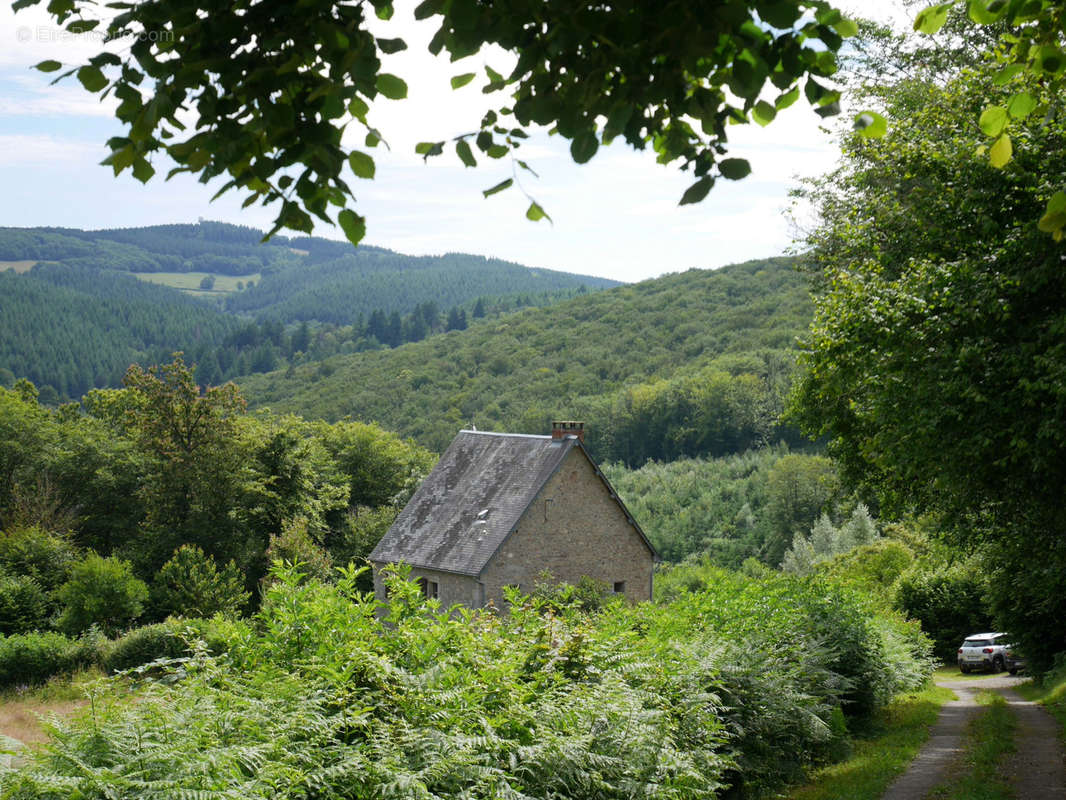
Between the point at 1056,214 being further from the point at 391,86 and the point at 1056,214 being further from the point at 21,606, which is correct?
the point at 21,606

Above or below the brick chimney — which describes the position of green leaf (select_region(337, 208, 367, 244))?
above

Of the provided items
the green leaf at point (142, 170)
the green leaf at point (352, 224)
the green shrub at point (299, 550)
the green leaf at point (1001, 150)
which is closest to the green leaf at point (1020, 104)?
the green leaf at point (1001, 150)

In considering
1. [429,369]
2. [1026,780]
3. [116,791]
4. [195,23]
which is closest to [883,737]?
[1026,780]

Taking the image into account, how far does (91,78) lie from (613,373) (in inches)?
4205

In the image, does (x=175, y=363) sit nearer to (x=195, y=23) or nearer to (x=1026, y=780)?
(x=1026, y=780)

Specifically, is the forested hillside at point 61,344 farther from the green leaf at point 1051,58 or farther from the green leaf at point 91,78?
the green leaf at point 1051,58

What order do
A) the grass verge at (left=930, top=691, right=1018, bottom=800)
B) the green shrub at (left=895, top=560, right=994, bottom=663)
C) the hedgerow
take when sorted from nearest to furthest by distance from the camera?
the hedgerow < the grass verge at (left=930, top=691, right=1018, bottom=800) < the green shrub at (left=895, top=560, right=994, bottom=663)

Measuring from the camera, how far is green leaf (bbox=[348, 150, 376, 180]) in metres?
4.16

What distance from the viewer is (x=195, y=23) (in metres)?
3.91

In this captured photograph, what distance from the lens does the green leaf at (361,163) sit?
4164 millimetres

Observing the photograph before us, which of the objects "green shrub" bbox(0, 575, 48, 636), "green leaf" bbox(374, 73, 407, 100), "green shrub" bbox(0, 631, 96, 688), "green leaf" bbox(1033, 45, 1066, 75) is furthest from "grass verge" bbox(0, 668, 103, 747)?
"green leaf" bbox(1033, 45, 1066, 75)

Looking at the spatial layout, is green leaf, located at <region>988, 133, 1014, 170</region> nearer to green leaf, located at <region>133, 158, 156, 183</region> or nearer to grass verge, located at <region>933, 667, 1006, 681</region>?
green leaf, located at <region>133, 158, 156, 183</region>

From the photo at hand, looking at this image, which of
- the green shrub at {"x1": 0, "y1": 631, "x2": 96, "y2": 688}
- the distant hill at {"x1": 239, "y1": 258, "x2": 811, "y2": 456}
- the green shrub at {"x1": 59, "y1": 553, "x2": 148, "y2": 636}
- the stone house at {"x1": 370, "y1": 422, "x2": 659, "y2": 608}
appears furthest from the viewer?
the distant hill at {"x1": 239, "y1": 258, "x2": 811, "y2": 456}

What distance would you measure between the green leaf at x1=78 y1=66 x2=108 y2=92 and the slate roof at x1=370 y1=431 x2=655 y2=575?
27.8 m
